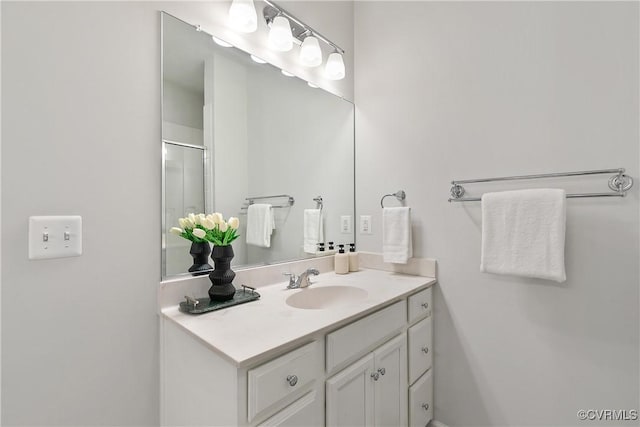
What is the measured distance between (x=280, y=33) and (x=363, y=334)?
135 cm

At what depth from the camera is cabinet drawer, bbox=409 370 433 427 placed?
4.28 feet

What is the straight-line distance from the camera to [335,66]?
1651 millimetres

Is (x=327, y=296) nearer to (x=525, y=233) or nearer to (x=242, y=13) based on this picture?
(x=525, y=233)

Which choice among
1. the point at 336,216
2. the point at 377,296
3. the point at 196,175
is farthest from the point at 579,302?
the point at 196,175

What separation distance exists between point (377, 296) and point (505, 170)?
819 millimetres

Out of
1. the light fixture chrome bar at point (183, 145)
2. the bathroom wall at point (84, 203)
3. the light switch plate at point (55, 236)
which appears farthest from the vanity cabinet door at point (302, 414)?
the light fixture chrome bar at point (183, 145)

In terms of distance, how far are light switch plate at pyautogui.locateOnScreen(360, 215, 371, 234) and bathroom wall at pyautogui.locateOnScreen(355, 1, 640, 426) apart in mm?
41

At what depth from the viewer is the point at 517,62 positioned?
128 cm

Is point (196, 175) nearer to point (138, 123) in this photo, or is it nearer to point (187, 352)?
point (138, 123)

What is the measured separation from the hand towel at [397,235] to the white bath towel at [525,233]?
1.20 feet

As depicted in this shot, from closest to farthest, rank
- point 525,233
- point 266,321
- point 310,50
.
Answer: point 266,321 → point 525,233 → point 310,50

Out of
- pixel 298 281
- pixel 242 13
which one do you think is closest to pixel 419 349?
pixel 298 281

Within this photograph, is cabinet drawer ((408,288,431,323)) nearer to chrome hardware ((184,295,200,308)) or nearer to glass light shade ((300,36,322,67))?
chrome hardware ((184,295,200,308))

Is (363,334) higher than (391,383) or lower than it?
higher
